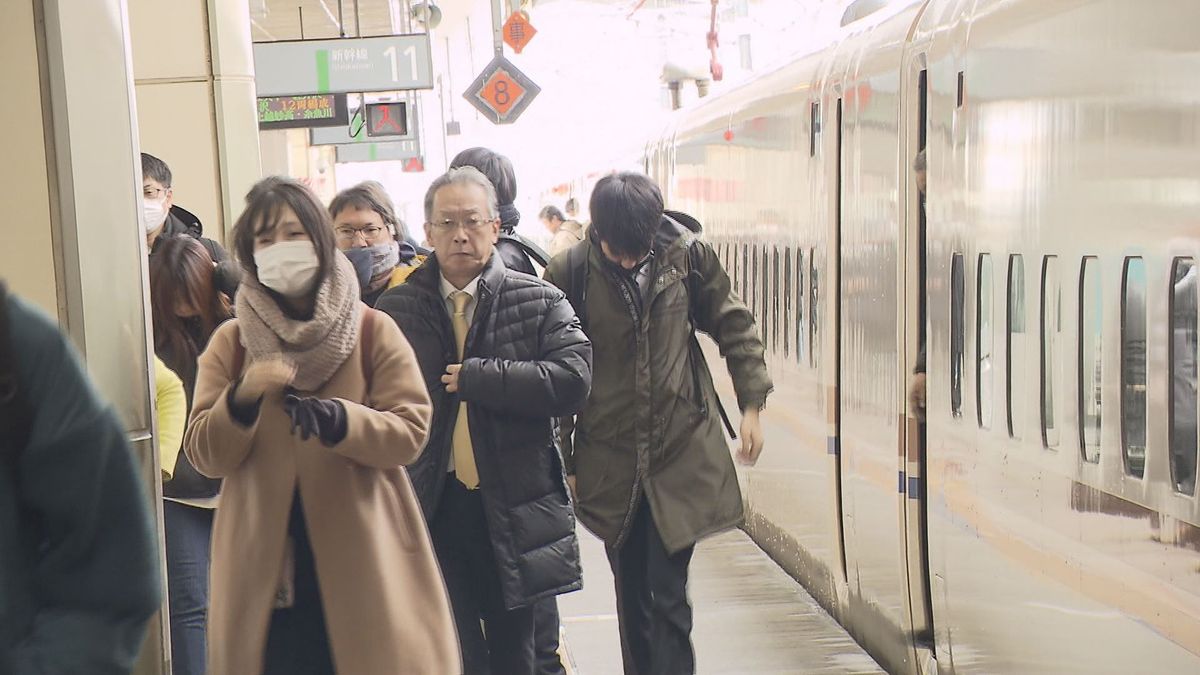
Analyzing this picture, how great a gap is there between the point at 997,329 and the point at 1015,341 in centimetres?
16

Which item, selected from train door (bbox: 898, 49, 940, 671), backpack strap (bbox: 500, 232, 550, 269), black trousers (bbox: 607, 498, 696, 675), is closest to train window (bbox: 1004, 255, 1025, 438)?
train door (bbox: 898, 49, 940, 671)

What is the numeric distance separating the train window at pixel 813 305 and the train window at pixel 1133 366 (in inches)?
126

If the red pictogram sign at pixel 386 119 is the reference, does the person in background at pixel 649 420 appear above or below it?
below

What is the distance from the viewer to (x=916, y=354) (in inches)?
208

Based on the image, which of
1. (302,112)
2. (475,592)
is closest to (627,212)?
(475,592)

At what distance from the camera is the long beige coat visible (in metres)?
3.21

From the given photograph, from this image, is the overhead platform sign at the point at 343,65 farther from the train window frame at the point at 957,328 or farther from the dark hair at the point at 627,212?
the train window frame at the point at 957,328

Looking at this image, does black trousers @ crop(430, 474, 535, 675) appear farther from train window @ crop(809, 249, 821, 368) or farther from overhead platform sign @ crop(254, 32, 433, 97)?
overhead platform sign @ crop(254, 32, 433, 97)

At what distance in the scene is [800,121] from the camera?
6.86m

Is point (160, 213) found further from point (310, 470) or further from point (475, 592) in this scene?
point (310, 470)

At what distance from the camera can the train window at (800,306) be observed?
6956 millimetres

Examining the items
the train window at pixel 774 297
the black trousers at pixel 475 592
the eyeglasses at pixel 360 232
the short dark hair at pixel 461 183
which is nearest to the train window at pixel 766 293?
the train window at pixel 774 297

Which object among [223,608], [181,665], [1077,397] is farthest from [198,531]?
[1077,397]

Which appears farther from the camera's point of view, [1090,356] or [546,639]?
[546,639]
